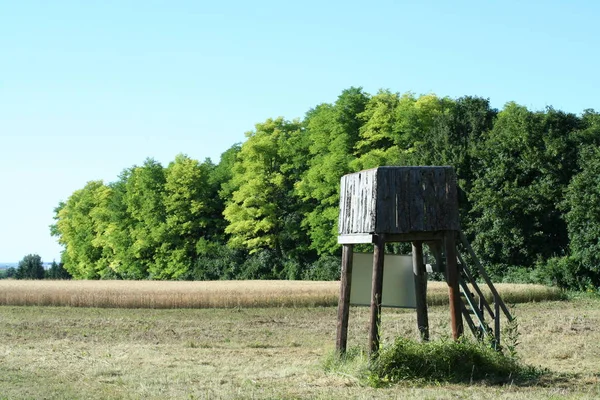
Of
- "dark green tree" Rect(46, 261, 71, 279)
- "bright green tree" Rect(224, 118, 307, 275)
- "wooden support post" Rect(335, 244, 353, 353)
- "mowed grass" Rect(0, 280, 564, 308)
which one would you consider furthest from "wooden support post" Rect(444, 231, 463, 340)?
"dark green tree" Rect(46, 261, 71, 279)

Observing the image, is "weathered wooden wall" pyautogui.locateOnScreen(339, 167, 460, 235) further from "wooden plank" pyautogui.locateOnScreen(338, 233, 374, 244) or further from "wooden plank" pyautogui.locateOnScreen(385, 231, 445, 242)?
"wooden plank" pyautogui.locateOnScreen(385, 231, 445, 242)

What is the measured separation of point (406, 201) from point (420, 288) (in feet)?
7.83

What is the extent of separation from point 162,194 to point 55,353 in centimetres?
5109

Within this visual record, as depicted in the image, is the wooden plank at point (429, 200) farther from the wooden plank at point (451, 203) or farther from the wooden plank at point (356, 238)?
the wooden plank at point (356, 238)

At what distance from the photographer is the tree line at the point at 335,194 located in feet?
149

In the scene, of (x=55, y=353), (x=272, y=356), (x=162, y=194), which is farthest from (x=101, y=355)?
(x=162, y=194)

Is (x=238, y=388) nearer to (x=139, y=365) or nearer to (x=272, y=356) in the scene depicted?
(x=139, y=365)

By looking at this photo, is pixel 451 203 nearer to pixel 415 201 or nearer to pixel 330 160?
pixel 415 201

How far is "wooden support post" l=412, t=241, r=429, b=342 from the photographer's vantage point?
17.0m

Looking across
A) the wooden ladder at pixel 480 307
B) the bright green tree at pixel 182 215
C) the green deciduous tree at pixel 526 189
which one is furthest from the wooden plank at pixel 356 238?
the bright green tree at pixel 182 215

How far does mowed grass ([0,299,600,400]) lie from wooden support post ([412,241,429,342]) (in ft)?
1.72

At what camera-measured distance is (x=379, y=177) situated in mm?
15523

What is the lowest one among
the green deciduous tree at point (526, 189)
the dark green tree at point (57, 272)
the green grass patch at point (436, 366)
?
the dark green tree at point (57, 272)

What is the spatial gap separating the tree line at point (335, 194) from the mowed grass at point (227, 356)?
14004 mm
